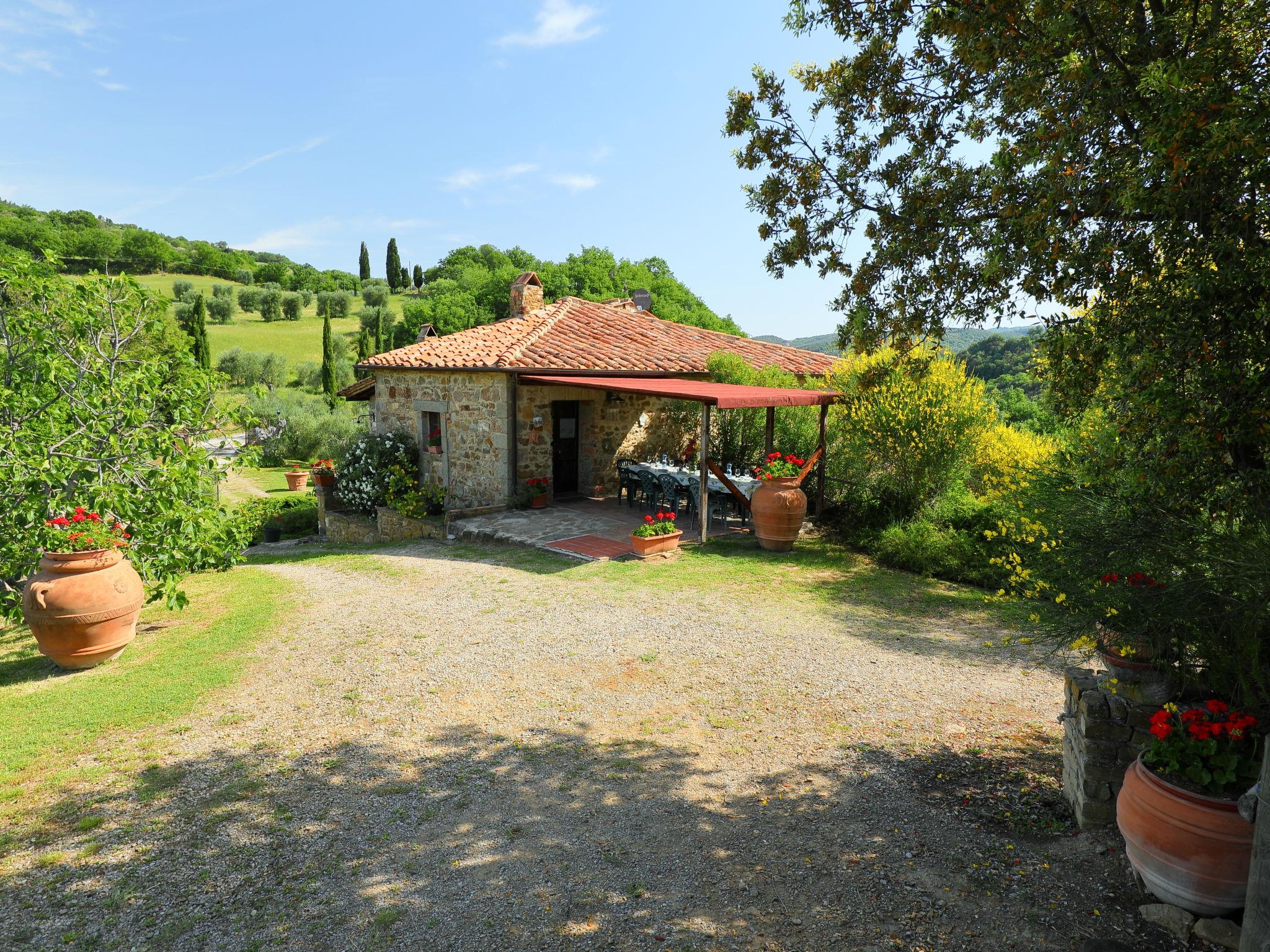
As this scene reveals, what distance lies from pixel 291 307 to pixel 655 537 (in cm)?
6391

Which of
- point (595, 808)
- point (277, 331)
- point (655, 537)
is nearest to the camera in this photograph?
point (595, 808)

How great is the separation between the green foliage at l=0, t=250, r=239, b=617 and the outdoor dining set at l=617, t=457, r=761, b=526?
6984 mm

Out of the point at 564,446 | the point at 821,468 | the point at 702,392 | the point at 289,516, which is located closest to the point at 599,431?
the point at 564,446

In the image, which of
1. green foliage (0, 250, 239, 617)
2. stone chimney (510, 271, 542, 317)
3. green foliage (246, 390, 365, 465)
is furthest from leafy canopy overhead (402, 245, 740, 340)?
green foliage (0, 250, 239, 617)

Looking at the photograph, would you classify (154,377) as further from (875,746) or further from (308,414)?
(308,414)

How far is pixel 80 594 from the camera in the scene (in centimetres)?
621

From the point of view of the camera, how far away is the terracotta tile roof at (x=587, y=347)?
13.7 metres

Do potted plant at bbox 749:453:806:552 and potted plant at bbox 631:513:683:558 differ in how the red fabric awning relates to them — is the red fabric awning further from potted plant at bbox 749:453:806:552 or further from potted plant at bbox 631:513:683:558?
potted plant at bbox 631:513:683:558

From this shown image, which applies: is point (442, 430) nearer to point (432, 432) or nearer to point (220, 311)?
point (432, 432)

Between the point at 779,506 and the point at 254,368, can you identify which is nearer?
the point at 779,506

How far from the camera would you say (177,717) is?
5.52 meters

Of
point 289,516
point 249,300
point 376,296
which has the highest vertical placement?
point 376,296

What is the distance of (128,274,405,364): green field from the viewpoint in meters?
52.2

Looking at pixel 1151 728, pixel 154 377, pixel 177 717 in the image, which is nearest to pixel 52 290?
pixel 154 377
